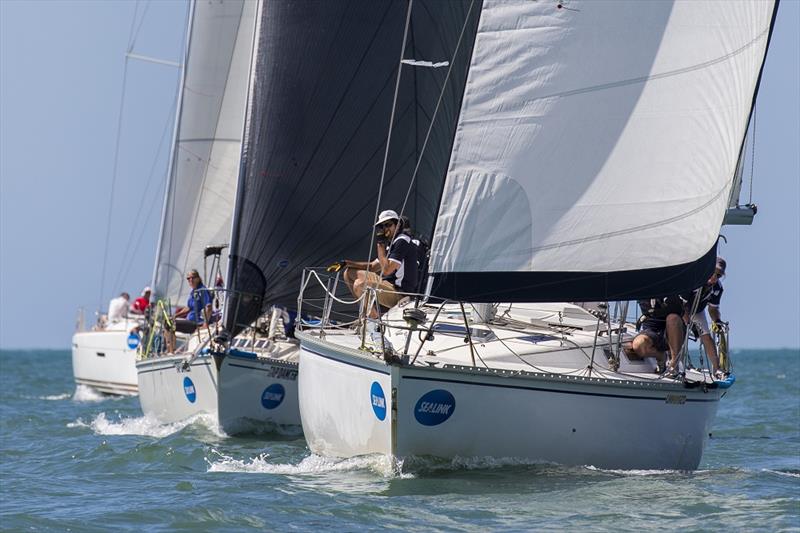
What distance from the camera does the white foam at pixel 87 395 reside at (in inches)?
1022

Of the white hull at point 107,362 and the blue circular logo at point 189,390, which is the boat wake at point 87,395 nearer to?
the white hull at point 107,362

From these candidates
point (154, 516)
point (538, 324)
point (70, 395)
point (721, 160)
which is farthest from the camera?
point (70, 395)

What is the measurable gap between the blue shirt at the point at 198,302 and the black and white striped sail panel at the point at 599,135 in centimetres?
625

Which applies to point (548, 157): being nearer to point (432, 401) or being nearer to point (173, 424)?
point (432, 401)

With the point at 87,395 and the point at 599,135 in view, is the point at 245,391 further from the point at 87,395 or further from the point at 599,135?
the point at 87,395

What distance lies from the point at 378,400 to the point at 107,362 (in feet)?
60.5

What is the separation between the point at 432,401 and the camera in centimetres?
977

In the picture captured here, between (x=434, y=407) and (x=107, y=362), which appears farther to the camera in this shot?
(x=107, y=362)

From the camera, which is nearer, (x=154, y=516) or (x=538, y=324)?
(x=154, y=516)

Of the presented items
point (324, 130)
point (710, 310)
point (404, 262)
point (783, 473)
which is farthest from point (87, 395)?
point (783, 473)

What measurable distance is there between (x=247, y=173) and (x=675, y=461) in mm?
6545

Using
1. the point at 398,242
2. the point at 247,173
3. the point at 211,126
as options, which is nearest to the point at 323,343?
the point at 398,242

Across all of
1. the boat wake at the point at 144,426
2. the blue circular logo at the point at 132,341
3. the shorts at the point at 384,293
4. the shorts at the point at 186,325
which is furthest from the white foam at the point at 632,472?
the blue circular logo at the point at 132,341

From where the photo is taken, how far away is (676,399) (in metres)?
10.4
